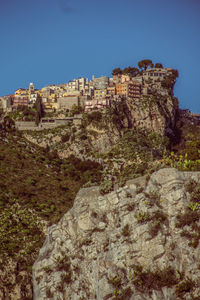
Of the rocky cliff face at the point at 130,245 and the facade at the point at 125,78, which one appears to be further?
the facade at the point at 125,78

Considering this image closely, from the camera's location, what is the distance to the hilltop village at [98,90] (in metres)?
106

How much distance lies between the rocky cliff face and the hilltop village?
192 ft

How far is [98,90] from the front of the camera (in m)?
113

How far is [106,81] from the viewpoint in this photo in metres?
123

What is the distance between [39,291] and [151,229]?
13.8 m

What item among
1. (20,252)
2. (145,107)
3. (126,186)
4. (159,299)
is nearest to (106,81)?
(145,107)

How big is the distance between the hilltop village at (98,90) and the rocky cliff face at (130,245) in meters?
58.5

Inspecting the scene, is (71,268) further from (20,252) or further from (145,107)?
(145,107)

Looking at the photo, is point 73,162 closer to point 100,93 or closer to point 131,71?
point 100,93

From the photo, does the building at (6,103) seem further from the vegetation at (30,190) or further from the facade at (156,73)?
the facade at (156,73)

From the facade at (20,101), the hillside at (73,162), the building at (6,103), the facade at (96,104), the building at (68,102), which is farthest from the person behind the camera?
the facade at (20,101)

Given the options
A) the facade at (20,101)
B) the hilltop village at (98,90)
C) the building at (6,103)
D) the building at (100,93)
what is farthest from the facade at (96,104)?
the building at (6,103)

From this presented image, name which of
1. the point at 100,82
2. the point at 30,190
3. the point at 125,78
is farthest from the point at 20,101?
the point at 30,190

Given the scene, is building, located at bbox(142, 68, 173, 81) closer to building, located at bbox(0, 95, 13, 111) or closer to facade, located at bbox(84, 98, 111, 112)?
facade, located at bbox(84, 98, 111, 112)
